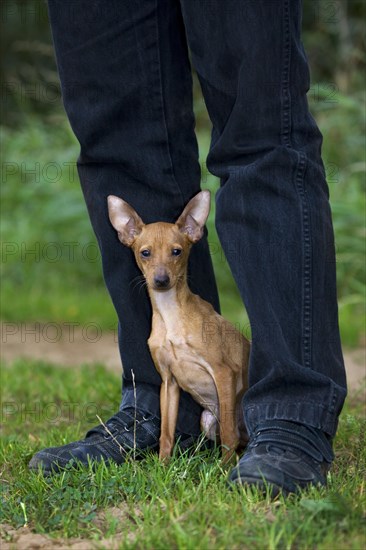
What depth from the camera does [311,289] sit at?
252cm

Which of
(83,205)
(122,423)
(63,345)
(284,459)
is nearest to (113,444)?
(122,423)

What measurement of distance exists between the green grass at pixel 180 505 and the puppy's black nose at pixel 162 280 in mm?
523

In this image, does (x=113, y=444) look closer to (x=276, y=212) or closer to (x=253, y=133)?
(x=276, y=212)

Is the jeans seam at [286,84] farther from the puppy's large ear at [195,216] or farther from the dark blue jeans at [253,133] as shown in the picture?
the puppy's large ear at [195,216]

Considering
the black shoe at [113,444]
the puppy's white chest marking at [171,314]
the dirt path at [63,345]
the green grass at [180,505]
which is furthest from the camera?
the dirt path at [63,345]

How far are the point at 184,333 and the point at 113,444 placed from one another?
411mm

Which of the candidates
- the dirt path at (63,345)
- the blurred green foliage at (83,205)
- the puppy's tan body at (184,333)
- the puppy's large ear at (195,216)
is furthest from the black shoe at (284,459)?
the blurred green foliage at (83,205)

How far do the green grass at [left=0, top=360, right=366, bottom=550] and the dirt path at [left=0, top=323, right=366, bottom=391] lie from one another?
1587 millimetres

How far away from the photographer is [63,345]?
5.34 meters

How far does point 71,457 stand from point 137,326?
50cm

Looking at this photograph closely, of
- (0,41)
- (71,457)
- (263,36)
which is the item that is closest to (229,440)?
(71,457)

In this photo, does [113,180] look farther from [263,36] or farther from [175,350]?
[263,36]

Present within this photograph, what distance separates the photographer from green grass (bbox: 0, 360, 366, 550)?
2.08 metres

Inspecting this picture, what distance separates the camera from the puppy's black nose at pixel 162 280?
9.34 ft
